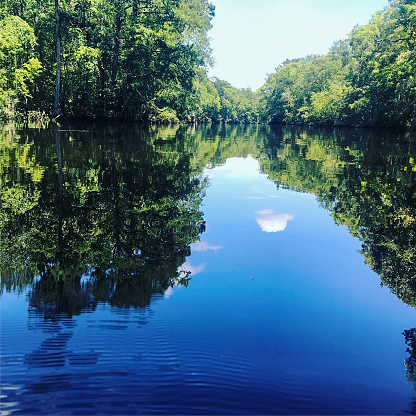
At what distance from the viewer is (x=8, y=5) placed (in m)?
29.3

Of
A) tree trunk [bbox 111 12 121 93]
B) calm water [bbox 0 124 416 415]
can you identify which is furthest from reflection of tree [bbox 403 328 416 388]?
tree trunk [bbox 111 12 121 93]

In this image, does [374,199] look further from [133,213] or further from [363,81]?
[363,81]

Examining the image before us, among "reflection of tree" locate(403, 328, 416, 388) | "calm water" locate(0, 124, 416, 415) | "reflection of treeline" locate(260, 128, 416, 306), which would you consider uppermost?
"reflection of treeline" locate(260, 128, 416, 306)

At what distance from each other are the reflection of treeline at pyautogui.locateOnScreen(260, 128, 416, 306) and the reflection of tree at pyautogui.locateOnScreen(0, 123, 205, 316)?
262 centimetres

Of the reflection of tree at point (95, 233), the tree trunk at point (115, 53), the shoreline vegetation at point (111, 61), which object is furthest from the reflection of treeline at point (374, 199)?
the tree trunk at point (115, 53)

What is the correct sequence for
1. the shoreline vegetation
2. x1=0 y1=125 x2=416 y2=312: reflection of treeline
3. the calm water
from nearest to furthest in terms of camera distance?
the calm water → x1=0 y1=125 x2=416 y2=312: reflection of treeline → the shoreline vegetation

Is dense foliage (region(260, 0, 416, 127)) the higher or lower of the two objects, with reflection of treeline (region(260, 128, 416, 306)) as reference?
higher

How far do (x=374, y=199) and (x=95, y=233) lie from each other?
5.98 meters

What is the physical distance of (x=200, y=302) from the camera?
3.37m

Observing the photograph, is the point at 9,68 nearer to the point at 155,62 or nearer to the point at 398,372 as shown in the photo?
the point at 155,62

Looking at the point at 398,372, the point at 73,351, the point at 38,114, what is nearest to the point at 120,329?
the point at 73,351

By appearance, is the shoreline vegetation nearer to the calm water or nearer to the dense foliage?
the dense foliage

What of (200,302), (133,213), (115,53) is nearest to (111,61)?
(115,53)

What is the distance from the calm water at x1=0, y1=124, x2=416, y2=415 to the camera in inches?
85.0
